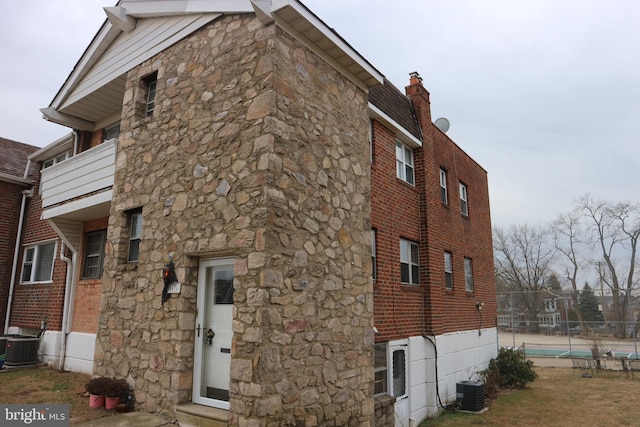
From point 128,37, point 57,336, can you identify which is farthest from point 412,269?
point 57,336

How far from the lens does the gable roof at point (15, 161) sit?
44.0 ft

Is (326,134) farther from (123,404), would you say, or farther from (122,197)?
(123,404)

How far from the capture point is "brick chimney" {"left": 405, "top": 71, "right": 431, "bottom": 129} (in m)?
12.0

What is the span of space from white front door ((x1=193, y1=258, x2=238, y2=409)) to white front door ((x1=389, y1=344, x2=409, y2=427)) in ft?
14.5

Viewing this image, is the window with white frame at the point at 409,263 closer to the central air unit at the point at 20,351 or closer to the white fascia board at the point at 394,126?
the white fascia board at the point at 394,126

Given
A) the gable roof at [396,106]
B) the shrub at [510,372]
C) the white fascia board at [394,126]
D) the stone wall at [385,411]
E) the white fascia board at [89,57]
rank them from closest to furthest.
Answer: the stone wall at [385,411] < the white fascia board at [89,57] < the white fascia board at [394,126] < the gable roof at [396,106] < the shrub at [510,372]

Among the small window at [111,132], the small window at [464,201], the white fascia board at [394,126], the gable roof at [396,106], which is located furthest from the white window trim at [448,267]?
the small window at [111,132]

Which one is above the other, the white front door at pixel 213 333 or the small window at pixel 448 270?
the small window at pixel 448 270

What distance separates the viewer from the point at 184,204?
21.5 ft

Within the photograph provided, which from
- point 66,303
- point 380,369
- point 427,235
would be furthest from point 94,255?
point 427,235

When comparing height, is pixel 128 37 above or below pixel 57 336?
above

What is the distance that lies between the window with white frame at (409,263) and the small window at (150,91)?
21.0 ft

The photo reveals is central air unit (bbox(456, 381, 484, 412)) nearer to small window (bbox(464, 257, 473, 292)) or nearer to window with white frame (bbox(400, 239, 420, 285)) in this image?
window with white frame (bbox(400, 239, 420, 285))

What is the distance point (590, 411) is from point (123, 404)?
1123 cm
